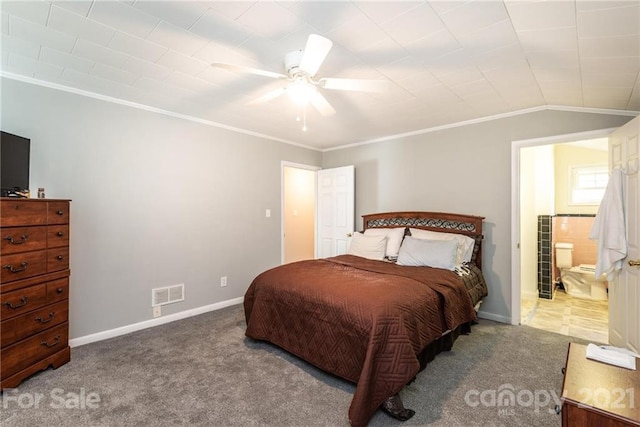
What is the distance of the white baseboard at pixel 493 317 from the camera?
339cm

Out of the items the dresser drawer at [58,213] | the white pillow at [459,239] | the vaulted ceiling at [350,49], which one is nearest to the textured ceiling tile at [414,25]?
the vaulted ceiling at [350,49]

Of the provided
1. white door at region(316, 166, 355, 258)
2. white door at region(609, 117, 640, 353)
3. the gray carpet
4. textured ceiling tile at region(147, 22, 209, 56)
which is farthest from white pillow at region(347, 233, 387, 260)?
textured ceiling tile at region(147, 22, 209, 56)

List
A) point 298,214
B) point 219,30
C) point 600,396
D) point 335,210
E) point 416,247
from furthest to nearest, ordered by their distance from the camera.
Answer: point 298,214
point 335,210
point 416,247
point 219,30
point 600,396

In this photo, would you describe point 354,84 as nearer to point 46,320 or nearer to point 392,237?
point 392,237

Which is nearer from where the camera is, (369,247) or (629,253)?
(629,253)

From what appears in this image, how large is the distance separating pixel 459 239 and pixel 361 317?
2.07 meters

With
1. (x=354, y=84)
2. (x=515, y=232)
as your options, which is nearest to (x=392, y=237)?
(x=515, y=232)

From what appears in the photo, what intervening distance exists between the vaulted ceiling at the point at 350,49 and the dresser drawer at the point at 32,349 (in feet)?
6.87

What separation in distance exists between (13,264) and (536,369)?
4026 mm

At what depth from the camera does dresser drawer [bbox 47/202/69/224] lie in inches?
89.0

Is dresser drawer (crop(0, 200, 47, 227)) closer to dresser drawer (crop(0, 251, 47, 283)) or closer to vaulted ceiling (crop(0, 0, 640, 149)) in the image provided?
dresser drawer (crop(0, 251, 47, 283))

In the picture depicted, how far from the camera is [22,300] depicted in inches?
82.3

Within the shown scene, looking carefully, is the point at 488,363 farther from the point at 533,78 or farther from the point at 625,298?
the point at 533,78

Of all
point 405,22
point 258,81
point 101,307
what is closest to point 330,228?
point 258,81
